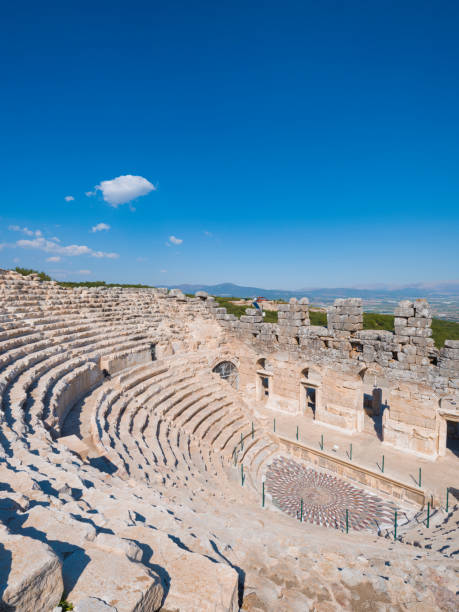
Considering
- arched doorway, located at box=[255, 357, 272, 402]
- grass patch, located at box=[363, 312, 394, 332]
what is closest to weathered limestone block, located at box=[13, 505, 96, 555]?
arched doorway, located at box=[255, 357, 272, 402]

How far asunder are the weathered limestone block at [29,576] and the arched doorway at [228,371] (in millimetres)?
14508

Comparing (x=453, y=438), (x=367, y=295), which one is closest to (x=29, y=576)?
(x=453, y=438)

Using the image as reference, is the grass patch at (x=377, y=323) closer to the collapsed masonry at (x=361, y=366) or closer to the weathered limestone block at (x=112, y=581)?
the collapsed masonry at (x=361, y=366)

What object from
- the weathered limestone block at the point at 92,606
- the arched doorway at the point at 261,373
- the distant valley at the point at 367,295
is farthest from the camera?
the distant valley at the point at 367,295

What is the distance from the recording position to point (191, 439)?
11047 mm

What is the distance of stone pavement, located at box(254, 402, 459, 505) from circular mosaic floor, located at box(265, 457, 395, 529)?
94 cm

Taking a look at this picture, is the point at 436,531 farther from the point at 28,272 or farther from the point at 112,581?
the point at 28,272

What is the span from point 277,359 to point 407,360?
18.8 ft

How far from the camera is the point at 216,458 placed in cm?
1098

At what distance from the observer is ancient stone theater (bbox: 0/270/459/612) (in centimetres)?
294

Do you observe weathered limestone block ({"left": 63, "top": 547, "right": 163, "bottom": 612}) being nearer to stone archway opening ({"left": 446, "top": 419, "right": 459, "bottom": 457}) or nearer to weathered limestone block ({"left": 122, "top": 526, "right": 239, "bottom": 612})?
weathered limestone block ({"left": 122, "top": 526, "right": 239, "bottom": 612})

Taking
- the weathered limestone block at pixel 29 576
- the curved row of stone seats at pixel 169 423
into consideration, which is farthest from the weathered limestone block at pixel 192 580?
the curved row of stone seats at pixel 169 423

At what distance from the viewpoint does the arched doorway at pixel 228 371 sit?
17047mm

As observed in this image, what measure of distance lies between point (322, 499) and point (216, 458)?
11.6ft
